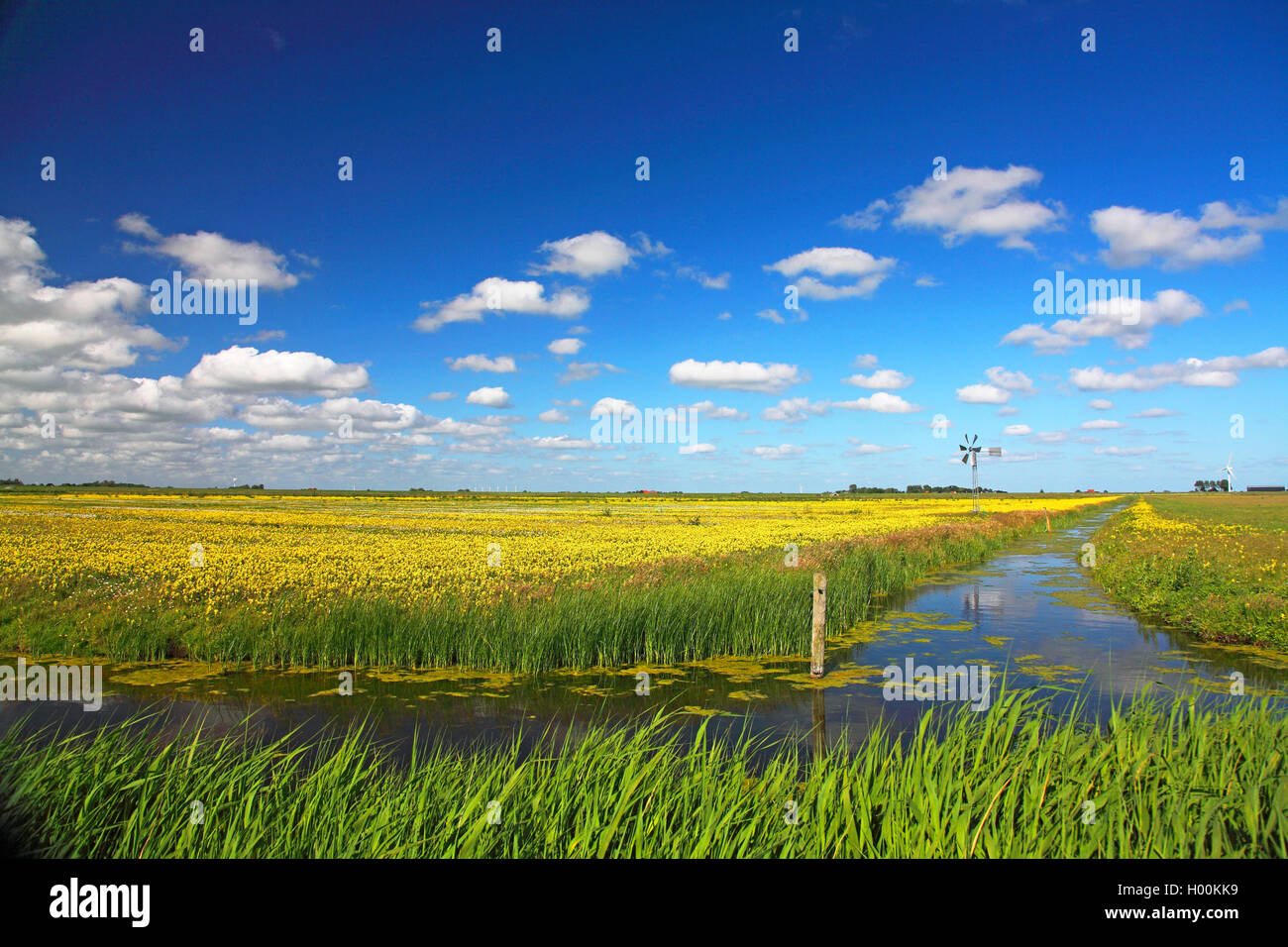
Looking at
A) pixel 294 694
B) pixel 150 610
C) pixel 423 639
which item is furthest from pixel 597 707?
pixel 150 610

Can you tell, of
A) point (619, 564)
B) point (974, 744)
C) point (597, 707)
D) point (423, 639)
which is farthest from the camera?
point (619, 564)

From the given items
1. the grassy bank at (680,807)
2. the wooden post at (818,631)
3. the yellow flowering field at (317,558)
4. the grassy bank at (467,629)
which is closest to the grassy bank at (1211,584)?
the grassy bank at (467,629)

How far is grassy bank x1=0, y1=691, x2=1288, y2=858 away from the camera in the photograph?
4398mm

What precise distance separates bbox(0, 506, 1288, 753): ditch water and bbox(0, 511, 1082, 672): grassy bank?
1.52ft

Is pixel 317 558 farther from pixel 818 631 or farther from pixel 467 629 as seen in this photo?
pixel 818 631

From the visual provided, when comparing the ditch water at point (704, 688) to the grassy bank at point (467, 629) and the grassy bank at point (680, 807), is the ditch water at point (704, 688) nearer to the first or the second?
the grassy bank at point (467, 629)

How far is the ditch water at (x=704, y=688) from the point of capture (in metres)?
10.2

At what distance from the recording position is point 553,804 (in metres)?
5.08

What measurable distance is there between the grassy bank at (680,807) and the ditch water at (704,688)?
3250mm

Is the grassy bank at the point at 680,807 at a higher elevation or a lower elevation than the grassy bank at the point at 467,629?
higher

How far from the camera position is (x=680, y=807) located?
5.04m
